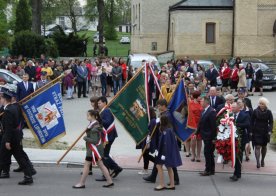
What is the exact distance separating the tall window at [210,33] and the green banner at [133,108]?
33852 mm

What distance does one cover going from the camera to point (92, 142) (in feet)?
37.7

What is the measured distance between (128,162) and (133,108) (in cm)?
178

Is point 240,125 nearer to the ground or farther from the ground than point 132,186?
farther from the ground

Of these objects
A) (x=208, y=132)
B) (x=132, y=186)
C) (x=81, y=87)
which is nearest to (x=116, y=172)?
(x=132, y=186)

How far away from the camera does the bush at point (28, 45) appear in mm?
39719

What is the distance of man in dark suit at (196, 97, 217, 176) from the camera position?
41.9 feet

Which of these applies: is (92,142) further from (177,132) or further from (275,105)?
(275,105)

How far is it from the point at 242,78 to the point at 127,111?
15625 millimetres

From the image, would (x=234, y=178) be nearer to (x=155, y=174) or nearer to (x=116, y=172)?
(x=155, y=174)

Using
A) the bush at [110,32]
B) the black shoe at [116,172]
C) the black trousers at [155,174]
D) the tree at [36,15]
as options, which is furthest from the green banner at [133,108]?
the bush at [110,32]

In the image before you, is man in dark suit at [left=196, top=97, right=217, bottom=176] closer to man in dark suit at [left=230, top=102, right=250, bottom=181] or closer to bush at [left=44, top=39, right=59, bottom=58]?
man in dark suit at [left=230, top=102, right=250, bottom=181]

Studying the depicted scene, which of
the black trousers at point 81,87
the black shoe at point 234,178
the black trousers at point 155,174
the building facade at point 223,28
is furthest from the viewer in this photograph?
the building facade at point 223,28

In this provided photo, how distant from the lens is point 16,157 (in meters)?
12.0

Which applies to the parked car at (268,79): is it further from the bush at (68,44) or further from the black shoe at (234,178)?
the bush at (68,44)
